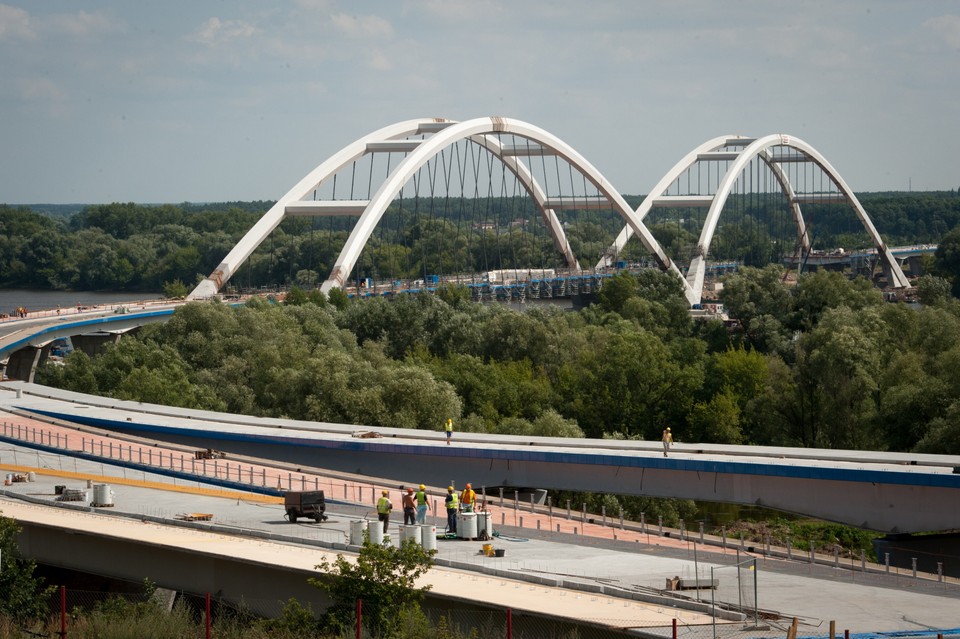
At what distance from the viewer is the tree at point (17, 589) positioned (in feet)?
60.0

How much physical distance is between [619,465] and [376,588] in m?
14.9

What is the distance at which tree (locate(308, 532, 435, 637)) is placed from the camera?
51.6 feet

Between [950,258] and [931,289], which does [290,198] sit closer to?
[931,289]

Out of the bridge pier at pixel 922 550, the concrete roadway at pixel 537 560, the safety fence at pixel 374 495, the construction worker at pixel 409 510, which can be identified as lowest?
the bridge pier at pixel 922 550

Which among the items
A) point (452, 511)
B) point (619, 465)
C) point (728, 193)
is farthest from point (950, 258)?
point (452, 511)

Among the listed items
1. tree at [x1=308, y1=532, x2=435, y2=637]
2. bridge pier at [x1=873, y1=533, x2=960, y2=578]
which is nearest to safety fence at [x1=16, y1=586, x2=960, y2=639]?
tree at [x1=308, y1=532, x2=435, y2=637]

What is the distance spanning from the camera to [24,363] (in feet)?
199

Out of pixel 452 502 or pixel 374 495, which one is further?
pixel 374 495

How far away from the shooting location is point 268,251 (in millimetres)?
106375

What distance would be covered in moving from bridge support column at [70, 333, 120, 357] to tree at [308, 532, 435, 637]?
49.9 m

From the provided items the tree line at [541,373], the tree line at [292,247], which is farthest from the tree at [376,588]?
the tree line at [292,247]

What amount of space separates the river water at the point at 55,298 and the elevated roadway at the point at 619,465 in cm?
6326

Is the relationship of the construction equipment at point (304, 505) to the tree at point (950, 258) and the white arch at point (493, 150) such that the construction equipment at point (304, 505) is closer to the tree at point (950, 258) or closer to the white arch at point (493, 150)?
the white arch at point (493, 150)

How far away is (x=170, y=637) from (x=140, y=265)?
113 m
